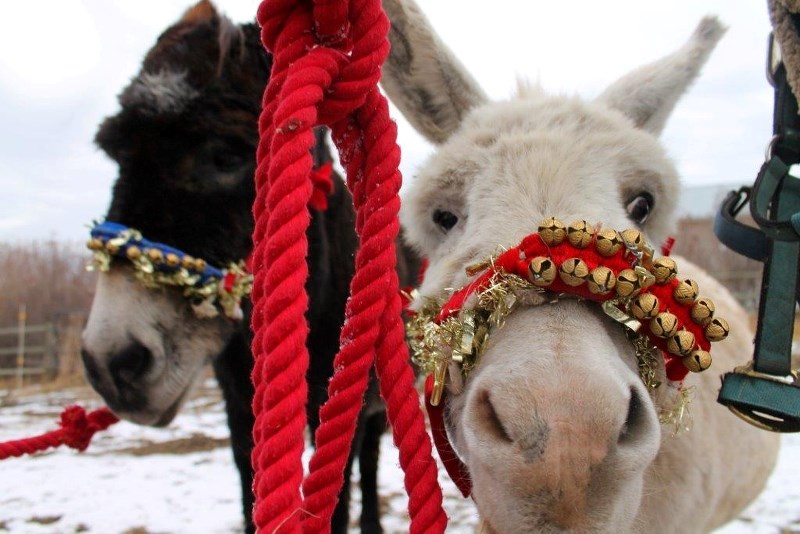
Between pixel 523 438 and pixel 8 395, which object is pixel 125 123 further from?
pixel 8 395

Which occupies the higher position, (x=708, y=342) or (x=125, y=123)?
(x=125, y=123)

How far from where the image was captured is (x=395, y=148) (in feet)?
3.87

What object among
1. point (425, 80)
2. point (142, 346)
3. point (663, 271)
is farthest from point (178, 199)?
point (663, 271)

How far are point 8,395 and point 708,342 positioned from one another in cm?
1483

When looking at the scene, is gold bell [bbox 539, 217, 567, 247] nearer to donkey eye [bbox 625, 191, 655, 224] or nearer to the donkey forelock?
donkey eye [bbox 625, 191, 655, 224]

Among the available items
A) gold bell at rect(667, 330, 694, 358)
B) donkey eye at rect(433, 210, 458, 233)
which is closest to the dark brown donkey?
donkey eye at rect(433, 210, 458, 233)

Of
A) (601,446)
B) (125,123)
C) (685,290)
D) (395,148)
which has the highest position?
(125,123)

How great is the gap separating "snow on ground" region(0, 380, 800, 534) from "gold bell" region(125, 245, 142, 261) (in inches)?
89.5

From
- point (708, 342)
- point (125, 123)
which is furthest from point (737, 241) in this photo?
point (125, 123)

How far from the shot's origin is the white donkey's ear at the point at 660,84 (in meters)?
2.48

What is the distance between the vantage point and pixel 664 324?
1288 millimetres

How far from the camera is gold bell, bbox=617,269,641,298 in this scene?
4.18 ft

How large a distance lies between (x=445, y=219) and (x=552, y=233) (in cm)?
70

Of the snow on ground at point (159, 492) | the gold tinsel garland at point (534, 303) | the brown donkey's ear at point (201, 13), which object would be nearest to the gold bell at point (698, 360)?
the gold tinsel garland at point (534, 303)
